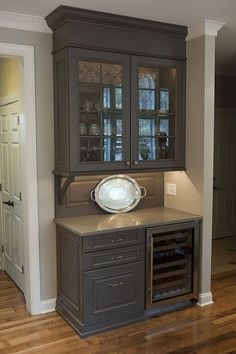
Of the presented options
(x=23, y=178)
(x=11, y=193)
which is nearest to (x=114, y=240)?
(x=23, y=178)

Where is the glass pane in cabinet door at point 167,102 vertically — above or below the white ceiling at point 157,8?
below

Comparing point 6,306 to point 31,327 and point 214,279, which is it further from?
point 214,279

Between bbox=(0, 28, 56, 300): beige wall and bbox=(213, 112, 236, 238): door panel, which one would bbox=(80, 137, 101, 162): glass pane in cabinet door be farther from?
bbox=(213, 112, 236, 238): door panel

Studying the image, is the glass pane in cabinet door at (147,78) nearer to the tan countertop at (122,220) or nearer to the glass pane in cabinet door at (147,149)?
the glass pane in cabinet door at (147,149)

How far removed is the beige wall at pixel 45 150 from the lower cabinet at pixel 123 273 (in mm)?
102

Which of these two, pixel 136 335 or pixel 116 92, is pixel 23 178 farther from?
pixel 136 335

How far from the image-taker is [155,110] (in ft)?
11.5

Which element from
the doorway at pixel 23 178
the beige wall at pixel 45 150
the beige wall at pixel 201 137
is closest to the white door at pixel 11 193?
the doorway at pixel 23 178

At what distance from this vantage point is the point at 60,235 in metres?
3.39

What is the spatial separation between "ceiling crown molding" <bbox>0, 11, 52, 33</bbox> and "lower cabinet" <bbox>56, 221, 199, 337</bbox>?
1.72 meters

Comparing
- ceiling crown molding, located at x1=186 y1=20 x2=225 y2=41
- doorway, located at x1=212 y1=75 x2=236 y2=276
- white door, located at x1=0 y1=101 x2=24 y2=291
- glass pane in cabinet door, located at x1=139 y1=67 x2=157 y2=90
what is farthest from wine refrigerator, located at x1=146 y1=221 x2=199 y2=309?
doorway, located at x1=212 y1=75 x2=236 y2=276

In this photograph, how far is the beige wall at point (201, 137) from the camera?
3.47 metres

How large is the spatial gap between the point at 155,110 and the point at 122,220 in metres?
1.03

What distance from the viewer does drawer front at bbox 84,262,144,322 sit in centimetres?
307
